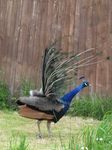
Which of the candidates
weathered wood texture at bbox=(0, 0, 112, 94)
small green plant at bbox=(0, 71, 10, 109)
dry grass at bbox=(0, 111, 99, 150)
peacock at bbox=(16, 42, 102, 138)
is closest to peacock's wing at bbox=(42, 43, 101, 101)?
peacock at bbox=(16, 42, 102, 138)

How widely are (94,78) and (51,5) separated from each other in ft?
5.91

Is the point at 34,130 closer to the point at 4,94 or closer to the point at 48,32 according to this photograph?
the point at 4,94

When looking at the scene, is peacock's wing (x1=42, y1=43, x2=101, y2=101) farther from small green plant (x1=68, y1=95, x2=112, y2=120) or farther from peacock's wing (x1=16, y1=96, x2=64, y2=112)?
small green plant (x1=68, y1=95, x2=112, y2=120)

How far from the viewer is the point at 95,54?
6359mm

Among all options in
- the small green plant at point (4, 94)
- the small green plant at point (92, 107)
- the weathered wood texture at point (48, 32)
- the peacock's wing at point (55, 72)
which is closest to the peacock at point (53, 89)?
the peacock's wing at point (55, 72)

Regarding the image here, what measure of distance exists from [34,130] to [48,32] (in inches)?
92.9

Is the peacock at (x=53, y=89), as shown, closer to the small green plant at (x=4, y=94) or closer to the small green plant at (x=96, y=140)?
the small green plant at (x=96, y=140)

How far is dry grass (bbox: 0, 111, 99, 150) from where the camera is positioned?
13.3 feet

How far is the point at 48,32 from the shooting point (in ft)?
22.1

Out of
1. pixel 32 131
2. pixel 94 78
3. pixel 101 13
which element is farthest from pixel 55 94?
pixel 101 13

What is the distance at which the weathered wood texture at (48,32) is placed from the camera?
6.39m

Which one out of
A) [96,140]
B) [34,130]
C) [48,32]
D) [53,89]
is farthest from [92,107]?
[96,140]

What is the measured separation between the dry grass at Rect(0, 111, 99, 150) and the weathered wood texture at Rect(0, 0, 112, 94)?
95cm

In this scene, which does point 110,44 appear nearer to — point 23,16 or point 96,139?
point 23,16
